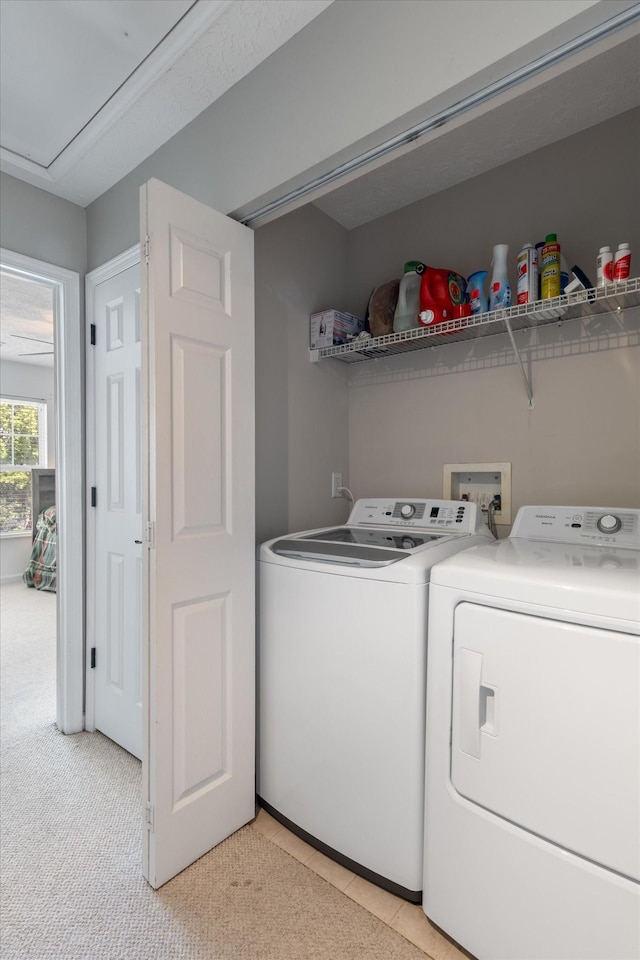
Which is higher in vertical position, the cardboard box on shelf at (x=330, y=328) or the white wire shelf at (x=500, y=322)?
the cardboard box on shelf at (x=330, y=328)

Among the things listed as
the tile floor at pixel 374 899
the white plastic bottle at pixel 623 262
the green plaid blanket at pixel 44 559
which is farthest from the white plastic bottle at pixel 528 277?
the green plaid blanket at pixel 44 559

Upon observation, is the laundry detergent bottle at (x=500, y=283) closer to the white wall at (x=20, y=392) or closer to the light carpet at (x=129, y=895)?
the light carpet at (x=129, y=895)

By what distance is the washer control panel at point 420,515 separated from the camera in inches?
73.4

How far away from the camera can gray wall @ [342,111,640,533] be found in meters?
1.70

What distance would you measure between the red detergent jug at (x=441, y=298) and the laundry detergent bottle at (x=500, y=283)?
107 millimetres

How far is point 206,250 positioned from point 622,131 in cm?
151

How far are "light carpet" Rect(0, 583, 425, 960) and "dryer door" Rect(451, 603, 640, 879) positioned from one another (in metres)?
0.57

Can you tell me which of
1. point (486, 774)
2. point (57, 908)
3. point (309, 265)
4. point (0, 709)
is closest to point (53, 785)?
point (57, 908)

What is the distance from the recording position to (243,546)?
5.41ft

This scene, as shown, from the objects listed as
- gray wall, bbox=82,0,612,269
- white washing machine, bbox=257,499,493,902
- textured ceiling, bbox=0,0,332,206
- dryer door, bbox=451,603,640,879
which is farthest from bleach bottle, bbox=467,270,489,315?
dryer door, bbox=451,603,640,879

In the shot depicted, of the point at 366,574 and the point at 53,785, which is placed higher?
the point at 366,574

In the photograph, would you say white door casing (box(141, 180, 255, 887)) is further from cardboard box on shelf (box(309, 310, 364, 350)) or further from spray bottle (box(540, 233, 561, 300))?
spray bottle (box(540, 233, 561, 300))

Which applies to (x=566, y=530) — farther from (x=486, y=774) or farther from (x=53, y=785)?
(x=53, y=785)

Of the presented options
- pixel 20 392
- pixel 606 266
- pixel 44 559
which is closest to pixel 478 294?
pixel 606 266
